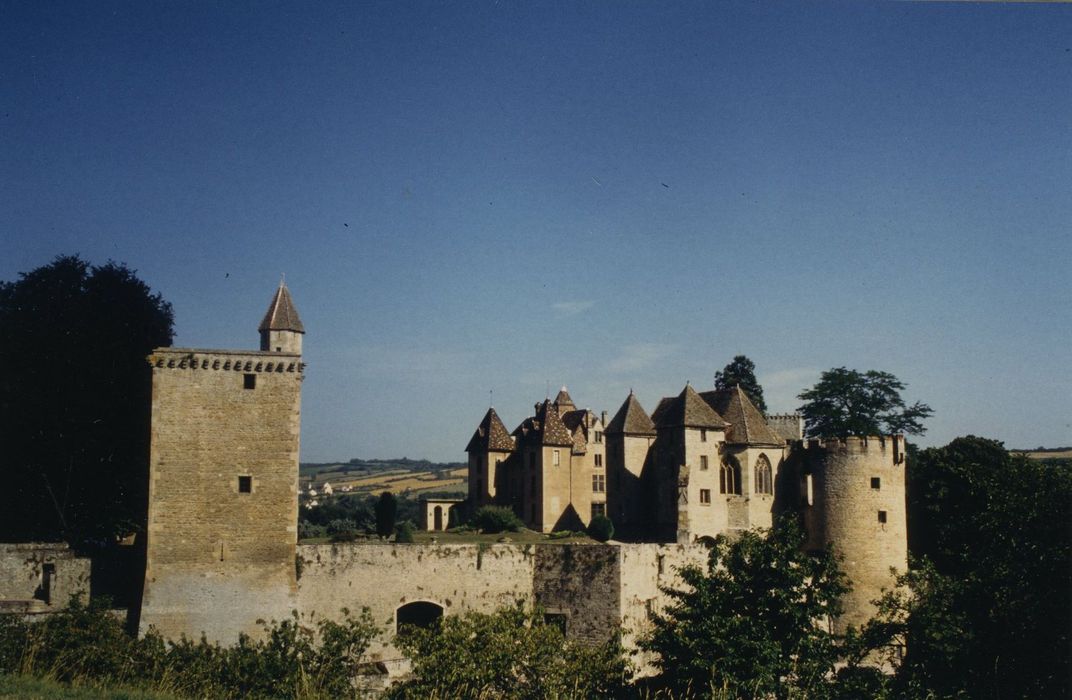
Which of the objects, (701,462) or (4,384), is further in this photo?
(701,462)

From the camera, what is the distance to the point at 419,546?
32.8 m

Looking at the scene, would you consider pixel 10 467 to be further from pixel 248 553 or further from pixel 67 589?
pixel 248 553

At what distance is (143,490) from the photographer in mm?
34500

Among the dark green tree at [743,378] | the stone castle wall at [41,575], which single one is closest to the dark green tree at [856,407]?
the dark green tree at [743,378]

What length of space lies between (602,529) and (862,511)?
12.9 meters

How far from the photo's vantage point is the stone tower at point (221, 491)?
28.0 metres

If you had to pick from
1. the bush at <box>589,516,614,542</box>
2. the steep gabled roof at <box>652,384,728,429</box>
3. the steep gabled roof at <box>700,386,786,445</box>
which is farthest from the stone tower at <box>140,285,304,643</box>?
the steep gabled roof at <box>700,386,786,445</box>

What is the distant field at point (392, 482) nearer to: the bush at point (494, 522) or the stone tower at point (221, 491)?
the bush at point (494, 522)

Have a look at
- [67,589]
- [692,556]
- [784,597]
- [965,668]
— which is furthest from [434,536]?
[965,668]

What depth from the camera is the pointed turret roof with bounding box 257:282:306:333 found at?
35844mm

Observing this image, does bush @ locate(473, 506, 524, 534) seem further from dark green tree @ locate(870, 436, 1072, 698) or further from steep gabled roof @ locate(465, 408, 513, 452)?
dark green tree @ locate(870, 436, 1072, 698)

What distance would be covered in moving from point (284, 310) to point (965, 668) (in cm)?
2719

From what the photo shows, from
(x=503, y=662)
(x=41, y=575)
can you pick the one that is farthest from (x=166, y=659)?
(x=41, y=575)

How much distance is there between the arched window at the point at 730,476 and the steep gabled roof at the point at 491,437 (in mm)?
14700
